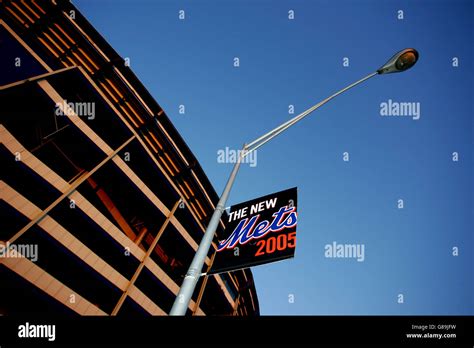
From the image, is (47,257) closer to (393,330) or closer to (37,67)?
(37,67)

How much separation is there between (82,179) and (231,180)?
8.78 meters

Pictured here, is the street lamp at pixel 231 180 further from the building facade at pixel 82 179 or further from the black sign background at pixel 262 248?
the building facade at pixel 82 179

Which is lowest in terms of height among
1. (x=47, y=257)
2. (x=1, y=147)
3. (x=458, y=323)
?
(x=458, y=323)

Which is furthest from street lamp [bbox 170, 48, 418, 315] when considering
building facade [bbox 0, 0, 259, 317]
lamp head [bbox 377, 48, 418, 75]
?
building facade [bbox 0, 0, 259, 317]

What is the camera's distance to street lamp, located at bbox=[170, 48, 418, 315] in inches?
142

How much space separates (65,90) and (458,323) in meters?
15.8

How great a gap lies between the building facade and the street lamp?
7.90 m

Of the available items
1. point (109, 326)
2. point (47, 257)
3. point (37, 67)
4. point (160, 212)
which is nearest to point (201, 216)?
point (160, 212)

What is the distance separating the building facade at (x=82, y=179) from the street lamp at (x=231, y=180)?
790 centimetres

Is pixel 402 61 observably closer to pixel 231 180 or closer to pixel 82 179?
pixel 231 180

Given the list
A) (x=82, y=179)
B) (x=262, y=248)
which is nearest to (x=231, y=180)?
(x=262, y=248)

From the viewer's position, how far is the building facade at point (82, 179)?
9.97m

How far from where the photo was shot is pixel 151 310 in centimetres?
1290

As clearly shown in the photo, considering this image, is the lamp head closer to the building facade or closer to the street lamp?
the street lamp
